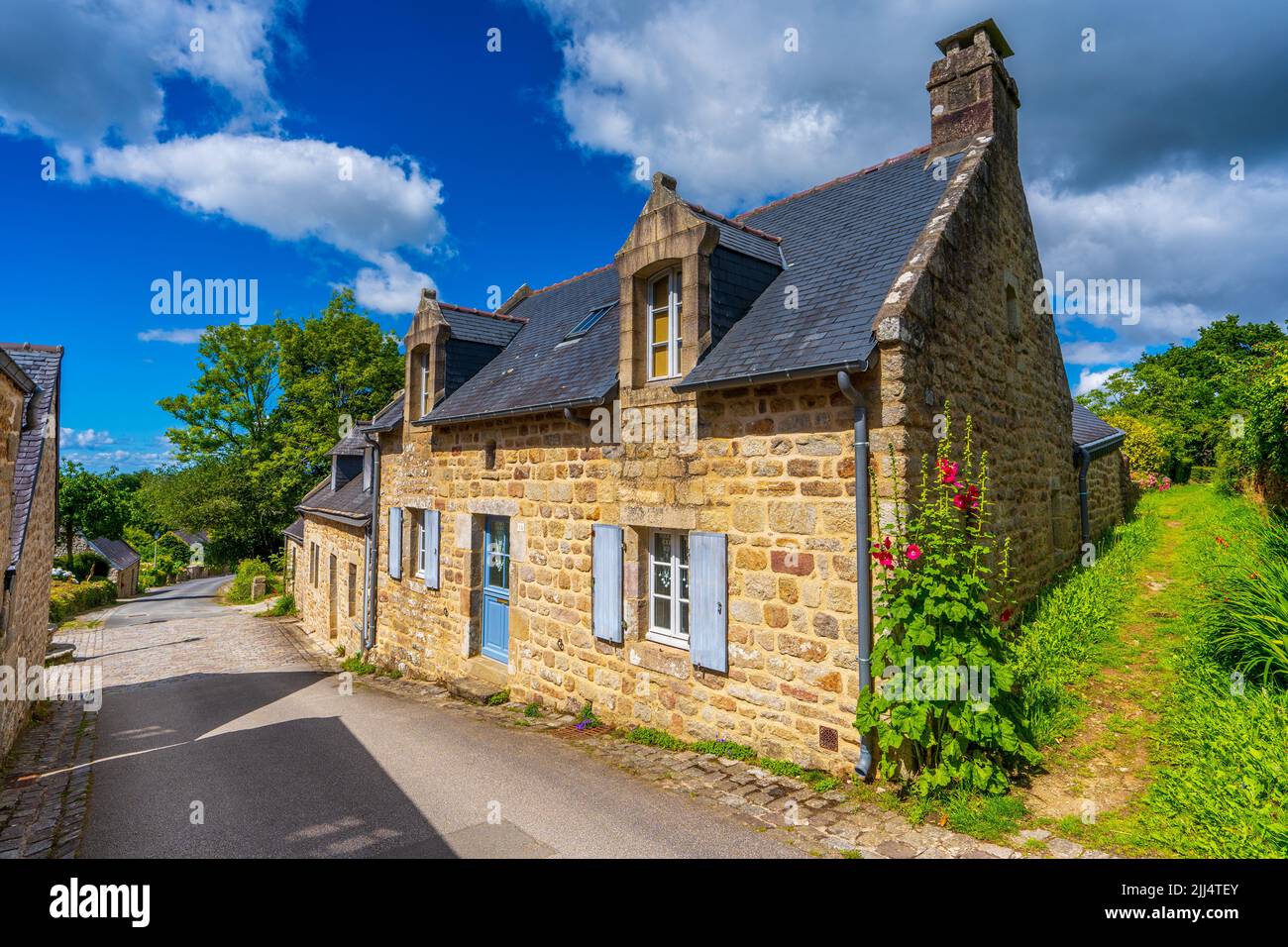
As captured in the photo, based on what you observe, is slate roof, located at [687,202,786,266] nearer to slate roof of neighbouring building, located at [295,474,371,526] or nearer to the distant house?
slate roof of neighbouring building, located at [295,474,371,526]

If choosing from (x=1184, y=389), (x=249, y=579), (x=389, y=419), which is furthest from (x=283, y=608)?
(x=1184, y=389)

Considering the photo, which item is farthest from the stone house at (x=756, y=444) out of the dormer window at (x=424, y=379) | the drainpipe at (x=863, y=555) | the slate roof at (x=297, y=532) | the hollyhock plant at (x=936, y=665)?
the slate roof at (x=297, y=532)

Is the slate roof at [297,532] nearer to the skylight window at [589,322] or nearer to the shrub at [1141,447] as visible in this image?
the skylight window at [589,322]

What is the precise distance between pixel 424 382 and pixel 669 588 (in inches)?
297

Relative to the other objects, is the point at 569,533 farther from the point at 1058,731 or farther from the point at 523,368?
the point at 1058,731

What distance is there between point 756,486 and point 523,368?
6.02 metres

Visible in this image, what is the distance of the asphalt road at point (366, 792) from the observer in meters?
4.71

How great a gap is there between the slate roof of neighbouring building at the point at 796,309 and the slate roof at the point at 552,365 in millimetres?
31

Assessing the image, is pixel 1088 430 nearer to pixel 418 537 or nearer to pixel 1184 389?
pixel 418 537

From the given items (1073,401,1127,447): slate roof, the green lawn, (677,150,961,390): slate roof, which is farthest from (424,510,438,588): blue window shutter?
(1073,401,1127,447): slate roof

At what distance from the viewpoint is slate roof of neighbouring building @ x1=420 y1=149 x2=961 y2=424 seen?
607cm

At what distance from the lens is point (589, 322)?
1107cm
